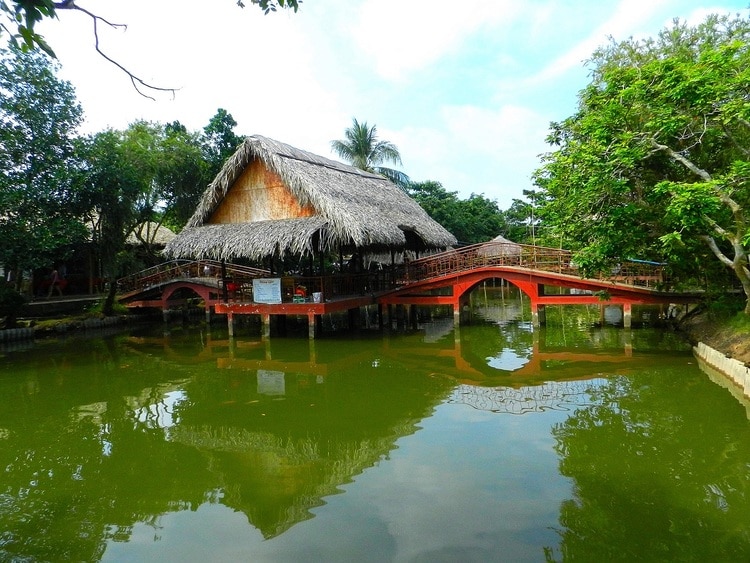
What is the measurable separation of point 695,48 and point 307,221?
11782 millimetres

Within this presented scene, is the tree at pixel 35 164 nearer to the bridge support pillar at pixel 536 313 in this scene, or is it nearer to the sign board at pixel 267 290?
the sign board at pixel 267 290

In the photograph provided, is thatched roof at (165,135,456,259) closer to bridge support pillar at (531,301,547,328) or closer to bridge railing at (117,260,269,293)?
bridge railing at (117,260,269,293)

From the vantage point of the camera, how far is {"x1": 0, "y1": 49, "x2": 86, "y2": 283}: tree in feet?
39.8

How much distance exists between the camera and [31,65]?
12562 mm

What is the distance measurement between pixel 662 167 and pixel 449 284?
6.18 m

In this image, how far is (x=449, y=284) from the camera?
47.1ft

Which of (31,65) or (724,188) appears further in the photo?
(31,65)

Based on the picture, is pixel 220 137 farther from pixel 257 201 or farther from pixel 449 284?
pixel 449 284

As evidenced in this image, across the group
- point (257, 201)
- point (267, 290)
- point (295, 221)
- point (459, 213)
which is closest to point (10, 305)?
point (267, 290)

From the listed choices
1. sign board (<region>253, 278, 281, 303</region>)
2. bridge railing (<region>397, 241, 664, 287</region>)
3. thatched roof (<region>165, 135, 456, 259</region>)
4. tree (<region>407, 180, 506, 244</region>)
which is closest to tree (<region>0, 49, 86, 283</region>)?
thatched roof (<region>165, 135, 456, 259</region>)

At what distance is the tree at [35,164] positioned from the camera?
12.1 meters

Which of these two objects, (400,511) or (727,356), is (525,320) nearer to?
(727,356)

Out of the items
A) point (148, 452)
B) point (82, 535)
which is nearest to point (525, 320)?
point (148, 452)

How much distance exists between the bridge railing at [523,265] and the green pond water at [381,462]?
2592mm
